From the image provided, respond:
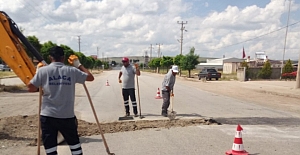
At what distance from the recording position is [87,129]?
8.32 meters

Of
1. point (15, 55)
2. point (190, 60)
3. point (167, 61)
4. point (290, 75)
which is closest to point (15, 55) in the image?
point (15, 55)

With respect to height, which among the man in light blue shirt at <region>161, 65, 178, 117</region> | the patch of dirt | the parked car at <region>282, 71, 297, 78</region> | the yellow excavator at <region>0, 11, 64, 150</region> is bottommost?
the patch of dirt

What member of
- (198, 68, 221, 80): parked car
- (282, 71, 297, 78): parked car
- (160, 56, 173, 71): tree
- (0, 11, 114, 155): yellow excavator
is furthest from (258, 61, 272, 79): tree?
(0, 11, 114, 155): yellow excavator

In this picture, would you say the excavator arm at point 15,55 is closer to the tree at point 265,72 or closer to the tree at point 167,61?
the tree at point 265,72

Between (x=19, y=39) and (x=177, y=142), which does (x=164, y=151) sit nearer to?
(x=177, y=142)

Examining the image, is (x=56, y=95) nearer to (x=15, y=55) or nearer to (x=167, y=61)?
(x=15, y=55)

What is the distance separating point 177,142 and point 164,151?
774 mm

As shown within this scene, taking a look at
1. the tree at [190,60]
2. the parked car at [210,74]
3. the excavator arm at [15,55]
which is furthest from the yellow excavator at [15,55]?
the tree at [190,60]

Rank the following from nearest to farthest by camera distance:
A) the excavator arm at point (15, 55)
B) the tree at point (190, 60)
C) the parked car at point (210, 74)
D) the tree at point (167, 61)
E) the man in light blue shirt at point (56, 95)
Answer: the man in light blue shirt at point (56, 95) < the excavator arm at point (15, 55) < the parked car at point (210, 74) < the tree at point (190, 60) < the tree at point (167, 61)

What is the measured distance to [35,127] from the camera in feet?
27.7

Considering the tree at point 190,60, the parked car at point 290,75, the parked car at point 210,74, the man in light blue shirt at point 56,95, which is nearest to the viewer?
the man in light blue shirt at point 56,95

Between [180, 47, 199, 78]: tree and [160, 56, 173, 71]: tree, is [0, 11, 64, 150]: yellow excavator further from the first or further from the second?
[160, 56, 173, 71]: tree

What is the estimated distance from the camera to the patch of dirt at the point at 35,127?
726 cm

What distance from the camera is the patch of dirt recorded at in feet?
23.8
